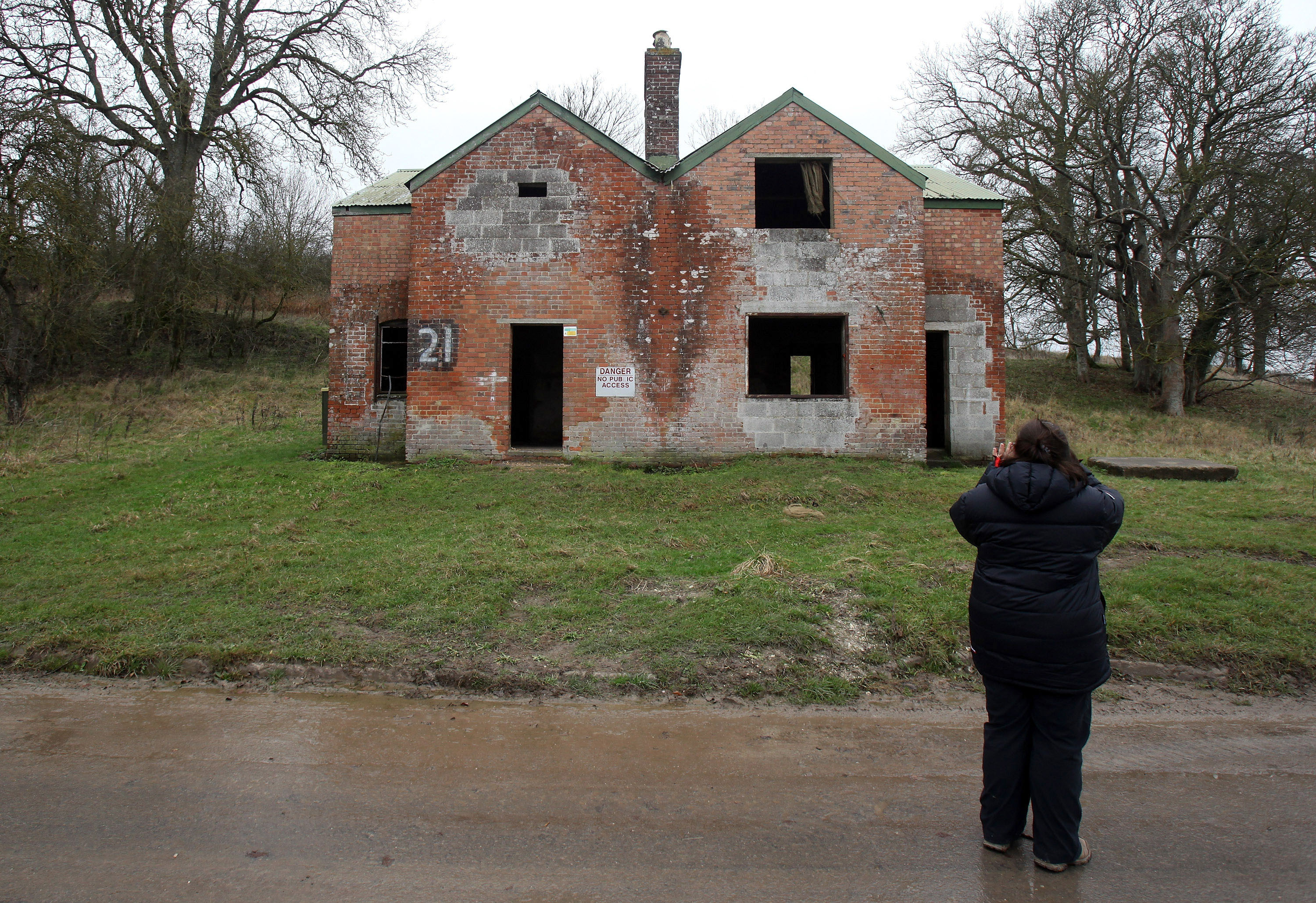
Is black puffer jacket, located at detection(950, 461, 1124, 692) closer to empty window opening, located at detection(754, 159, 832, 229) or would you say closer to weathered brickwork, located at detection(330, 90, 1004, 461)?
weathered brickwork, located at detection(330, 90, 1004, 461)

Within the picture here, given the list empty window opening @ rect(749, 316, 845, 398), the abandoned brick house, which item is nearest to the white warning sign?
the abandoned brick house

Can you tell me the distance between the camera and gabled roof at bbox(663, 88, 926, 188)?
42.7ft

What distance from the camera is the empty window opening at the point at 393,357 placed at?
14.2 meters

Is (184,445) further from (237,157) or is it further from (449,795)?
(449,795)

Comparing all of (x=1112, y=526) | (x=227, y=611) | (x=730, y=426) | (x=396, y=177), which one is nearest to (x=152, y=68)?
(x=396, y=177)

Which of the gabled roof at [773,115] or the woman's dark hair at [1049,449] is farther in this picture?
the gabled roof at [773,115]

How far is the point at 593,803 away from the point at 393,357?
40.2 ft

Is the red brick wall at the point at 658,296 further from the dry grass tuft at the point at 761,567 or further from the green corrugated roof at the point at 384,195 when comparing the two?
the dry grass tuft at the point at 761,567

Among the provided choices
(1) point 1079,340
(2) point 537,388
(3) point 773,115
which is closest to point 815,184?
(3) point 773,115

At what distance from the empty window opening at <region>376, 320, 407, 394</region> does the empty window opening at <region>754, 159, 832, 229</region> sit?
6.81 m

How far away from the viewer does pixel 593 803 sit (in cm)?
364

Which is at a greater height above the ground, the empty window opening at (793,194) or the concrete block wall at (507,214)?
the empty window opening at (793,194)

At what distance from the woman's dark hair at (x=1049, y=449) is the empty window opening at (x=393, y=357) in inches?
496

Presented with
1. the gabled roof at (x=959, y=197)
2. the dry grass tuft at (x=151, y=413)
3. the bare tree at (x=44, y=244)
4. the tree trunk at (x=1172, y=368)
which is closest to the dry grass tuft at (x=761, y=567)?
the gabled roof at (x=959, y=197)
